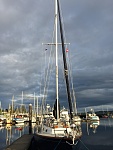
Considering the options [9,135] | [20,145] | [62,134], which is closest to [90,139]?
[9,135]

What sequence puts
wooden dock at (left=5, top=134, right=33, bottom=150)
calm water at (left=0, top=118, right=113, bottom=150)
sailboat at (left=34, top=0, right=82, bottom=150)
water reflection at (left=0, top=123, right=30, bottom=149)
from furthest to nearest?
water reflection at (left=0, top=123, right=30, bottom=149)
calm water at (left=0, top=118, right=113, bottom=150)
wooden dock at (left=5, top=134, right=33, bottom=150)
sailboat at (left=34, top=0, right=82, bottom=150)

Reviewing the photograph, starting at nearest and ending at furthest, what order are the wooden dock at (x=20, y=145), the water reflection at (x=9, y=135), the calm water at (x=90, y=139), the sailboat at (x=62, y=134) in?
the sailboat at (x=62, y=134) < the wooden dock at (x=20, y=145) < the calm water at (x=90, y=139) < the water reflection at (x=9, y=135)

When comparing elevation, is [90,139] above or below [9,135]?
below

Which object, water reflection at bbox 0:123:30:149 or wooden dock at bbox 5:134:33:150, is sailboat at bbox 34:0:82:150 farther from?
water reflection at bbox 0:123:30:149

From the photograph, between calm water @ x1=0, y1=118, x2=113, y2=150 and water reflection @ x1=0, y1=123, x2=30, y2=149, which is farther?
water reflection @ x1=0, y1=123, x2=30, y2=149

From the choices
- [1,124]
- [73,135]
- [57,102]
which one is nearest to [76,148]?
A: [73,135]

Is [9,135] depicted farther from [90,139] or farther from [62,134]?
[62,134]

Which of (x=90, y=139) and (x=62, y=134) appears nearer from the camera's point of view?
(x=62, y=134)

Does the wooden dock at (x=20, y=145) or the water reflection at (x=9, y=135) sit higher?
the wooden dock at (x=20, y=145)

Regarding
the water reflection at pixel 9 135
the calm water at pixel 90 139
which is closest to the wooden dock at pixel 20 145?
the calm water at pixel 90 139

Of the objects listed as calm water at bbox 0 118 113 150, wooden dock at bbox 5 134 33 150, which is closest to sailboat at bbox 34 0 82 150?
calm water at bbox 0 118 113 150

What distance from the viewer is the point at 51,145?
20141 millimetres

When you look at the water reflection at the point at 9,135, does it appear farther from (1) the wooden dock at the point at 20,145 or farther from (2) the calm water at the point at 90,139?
(1) the wooden dock at the point at 20,145

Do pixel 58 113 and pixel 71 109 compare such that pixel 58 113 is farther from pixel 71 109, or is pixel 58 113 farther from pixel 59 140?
pixel 59 140
